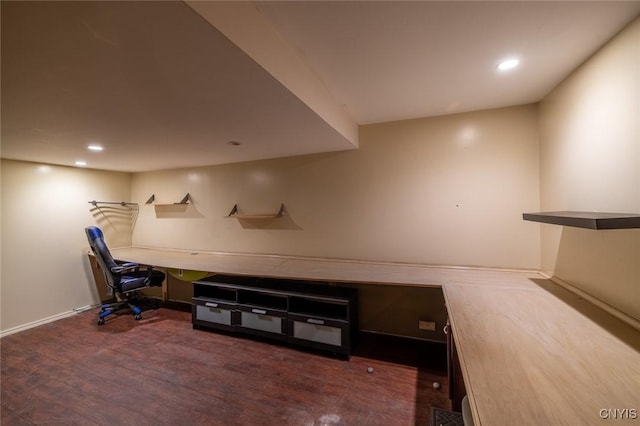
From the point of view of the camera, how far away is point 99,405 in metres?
1.93

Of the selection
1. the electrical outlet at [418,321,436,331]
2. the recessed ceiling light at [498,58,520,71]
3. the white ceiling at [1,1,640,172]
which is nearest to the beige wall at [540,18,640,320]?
the white ceiling at [1,1,640,172]

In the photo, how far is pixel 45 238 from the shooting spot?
348 centimetres

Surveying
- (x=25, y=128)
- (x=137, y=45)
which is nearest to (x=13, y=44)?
(x=137, y=45)

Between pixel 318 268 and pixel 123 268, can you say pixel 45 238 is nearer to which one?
pixel 123 268

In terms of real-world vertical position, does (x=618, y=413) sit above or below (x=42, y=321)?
above

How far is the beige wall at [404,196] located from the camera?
2393 millimetres

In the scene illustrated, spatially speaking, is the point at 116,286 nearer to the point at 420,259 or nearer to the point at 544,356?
the point at 420,259

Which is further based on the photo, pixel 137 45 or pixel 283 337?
pixel 283 337

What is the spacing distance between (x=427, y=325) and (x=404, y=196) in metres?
1.40

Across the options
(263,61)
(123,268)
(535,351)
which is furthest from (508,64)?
(123,268)

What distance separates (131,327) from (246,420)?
2379mm

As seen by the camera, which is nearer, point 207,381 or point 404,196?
point 207,381

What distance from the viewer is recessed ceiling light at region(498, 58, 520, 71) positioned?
1.64 metres

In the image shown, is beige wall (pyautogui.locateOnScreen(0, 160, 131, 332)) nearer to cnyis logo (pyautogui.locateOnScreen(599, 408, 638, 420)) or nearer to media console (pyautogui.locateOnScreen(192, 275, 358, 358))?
media console (pyautogui.locateOnScreen(192, 275, 358, 358))
